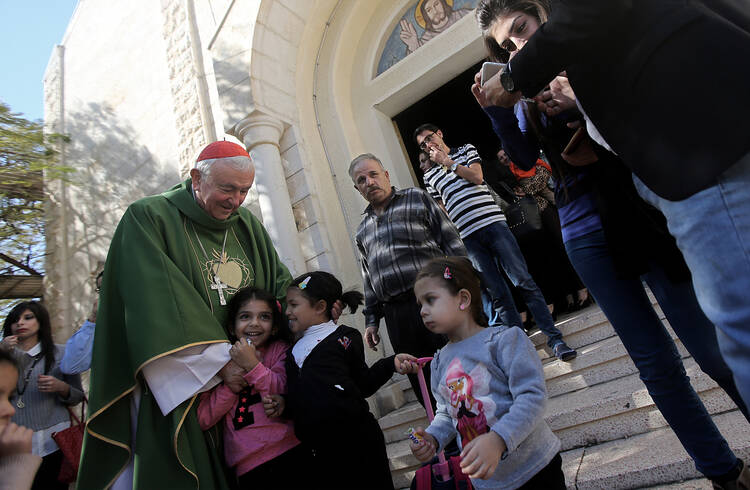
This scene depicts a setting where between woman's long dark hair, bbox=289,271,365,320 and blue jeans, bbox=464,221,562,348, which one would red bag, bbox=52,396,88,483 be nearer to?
woman's long dark hair, bbox=289,271,365,320

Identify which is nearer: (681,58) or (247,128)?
(681,58)

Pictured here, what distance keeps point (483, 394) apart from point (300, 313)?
38.5 inches

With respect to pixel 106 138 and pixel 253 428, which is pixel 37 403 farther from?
pixel 106 138

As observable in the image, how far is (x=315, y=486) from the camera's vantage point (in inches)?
72.2

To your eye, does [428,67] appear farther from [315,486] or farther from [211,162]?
[315,486]

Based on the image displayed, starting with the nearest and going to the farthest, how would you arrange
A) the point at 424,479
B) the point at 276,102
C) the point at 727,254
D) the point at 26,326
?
the point at 727,254, the point at 424,479, the point at 26,326, the point at 276,102

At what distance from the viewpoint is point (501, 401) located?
5.00 ft

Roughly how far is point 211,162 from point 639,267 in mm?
1969

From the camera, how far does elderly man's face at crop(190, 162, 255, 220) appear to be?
224 centimetres

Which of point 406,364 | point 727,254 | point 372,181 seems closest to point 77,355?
point 372,181

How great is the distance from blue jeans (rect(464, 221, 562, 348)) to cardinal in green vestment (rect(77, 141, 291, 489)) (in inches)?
85.8

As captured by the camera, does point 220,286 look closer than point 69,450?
Yes

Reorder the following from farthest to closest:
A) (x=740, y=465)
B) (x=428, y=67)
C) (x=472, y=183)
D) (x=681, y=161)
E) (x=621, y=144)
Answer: (x=428, y=67) < (x=472, y=183) < (x=740, y=465) < (x=621, y=144) < (x=681, y=161)

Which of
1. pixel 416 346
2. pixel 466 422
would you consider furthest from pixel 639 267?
pixel 416 346
